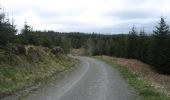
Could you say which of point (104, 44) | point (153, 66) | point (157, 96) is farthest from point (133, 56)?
point (157, 96)

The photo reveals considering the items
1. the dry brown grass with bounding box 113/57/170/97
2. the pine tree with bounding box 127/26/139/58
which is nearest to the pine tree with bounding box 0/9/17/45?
the dry brown grass with bounding box 113/57/170/97

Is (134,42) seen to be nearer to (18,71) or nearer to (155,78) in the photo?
(155,78)

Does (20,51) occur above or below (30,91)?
above

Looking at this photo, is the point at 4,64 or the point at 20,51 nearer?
the point at 4,64

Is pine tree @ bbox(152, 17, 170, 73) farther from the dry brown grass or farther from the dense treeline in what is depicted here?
the dry brown grass

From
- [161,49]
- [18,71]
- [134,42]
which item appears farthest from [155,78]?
[134,42]


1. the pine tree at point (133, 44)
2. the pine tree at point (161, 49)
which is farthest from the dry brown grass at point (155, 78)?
the pine tree at point (133, 44)

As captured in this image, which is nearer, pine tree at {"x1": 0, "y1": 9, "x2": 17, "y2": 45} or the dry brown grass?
the dry brown grass

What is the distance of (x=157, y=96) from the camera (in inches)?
576

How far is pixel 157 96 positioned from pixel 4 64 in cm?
1100

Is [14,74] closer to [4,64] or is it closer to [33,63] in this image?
[4,64]

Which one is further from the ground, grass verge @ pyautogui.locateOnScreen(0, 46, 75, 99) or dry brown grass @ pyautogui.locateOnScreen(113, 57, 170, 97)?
grass verge @ pyautogui.locateOnScreen(0, 46, 75, 99)

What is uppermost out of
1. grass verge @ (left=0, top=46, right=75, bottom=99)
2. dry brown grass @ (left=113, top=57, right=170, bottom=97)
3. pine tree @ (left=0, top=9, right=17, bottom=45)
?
pine tree @ (left=0, top=9, right=17, bottom=45)

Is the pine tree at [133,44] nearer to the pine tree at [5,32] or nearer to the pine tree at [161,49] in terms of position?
the pine tree at [161,49]
